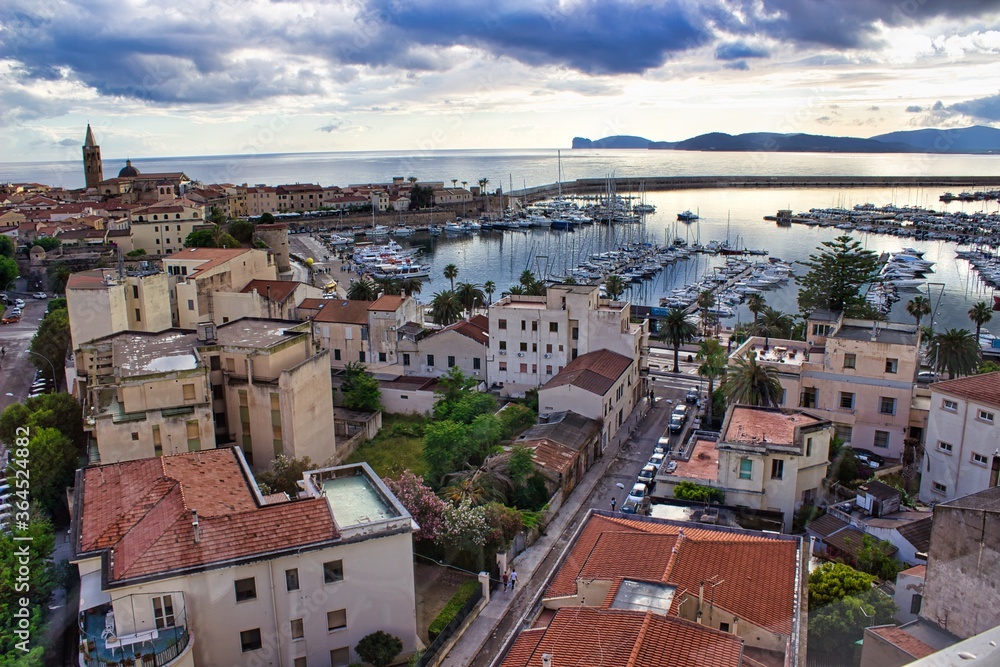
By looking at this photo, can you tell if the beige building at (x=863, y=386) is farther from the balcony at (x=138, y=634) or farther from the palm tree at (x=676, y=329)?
the balcony at (x=138, y=634)

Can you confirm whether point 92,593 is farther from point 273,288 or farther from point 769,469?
point 273,288

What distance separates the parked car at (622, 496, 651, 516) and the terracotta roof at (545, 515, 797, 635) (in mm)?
3590

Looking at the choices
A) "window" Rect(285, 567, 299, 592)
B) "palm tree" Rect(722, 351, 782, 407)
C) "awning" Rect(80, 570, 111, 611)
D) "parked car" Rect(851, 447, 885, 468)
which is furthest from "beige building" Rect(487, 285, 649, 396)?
"awning" Rect(80, 570, 111, 611)

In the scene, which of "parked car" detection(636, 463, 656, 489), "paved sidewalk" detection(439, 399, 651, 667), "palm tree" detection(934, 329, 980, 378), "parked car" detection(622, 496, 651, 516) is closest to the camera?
"paved sidewalk" detection(439, 399, 651, 667)

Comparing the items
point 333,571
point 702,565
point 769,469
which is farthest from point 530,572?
point 769,469

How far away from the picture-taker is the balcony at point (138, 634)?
13352mm

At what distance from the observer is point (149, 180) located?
95.4 meters

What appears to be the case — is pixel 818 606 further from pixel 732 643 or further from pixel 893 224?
pixel 893 224

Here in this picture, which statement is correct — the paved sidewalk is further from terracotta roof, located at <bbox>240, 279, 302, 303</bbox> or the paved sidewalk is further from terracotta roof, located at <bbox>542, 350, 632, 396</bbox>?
terracotta roof, located at <bbox>240, 279, 302, 303</bbox>

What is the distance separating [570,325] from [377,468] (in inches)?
471

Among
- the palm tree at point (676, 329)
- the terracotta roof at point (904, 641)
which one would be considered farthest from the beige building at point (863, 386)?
the terracotta roof at point (904, 641)

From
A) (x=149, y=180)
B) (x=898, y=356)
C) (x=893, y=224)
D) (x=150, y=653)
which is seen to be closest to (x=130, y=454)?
(x=150, y=653)

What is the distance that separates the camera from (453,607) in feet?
62.2

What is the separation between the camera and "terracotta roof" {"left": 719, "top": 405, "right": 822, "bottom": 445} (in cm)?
2256
